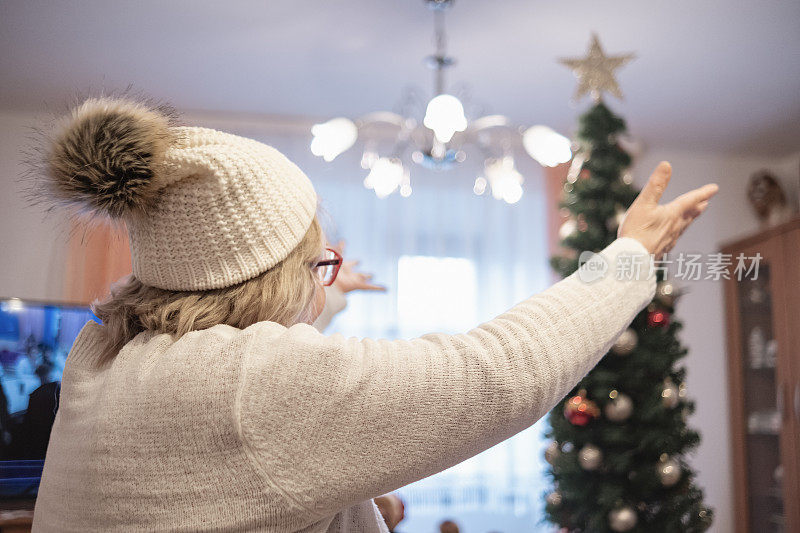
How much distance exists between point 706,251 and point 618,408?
2.25 metres

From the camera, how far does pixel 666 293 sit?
84.2 inches

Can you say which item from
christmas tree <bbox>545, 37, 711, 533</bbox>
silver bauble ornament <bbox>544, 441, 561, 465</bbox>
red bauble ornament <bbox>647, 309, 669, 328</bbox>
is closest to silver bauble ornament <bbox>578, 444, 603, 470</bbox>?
christmas tree <bbox>545, 37, 711, 533</bbox>

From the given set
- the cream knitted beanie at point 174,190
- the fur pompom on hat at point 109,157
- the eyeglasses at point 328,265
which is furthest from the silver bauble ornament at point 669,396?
the fur pompom on hat at point 109,157

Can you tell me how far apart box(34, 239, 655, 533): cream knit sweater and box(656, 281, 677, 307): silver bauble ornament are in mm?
1634

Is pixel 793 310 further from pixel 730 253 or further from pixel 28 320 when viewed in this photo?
pixel 28 320

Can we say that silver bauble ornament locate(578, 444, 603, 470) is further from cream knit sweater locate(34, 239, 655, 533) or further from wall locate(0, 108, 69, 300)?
wall locate(0, 108, 69, 300)

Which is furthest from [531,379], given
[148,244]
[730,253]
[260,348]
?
[730,253]

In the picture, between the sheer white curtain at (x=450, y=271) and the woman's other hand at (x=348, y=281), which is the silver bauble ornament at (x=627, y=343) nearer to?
the woman's other hand at (x=348, y=281)

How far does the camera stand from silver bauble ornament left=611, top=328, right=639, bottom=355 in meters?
2.13

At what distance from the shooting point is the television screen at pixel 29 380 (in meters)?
1.34

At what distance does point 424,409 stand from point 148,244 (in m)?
0.36

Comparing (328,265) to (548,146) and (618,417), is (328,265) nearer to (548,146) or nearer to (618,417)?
(548,146)

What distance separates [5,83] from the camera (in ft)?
9.94

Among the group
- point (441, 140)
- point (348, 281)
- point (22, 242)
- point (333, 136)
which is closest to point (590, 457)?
point (441, 140)
